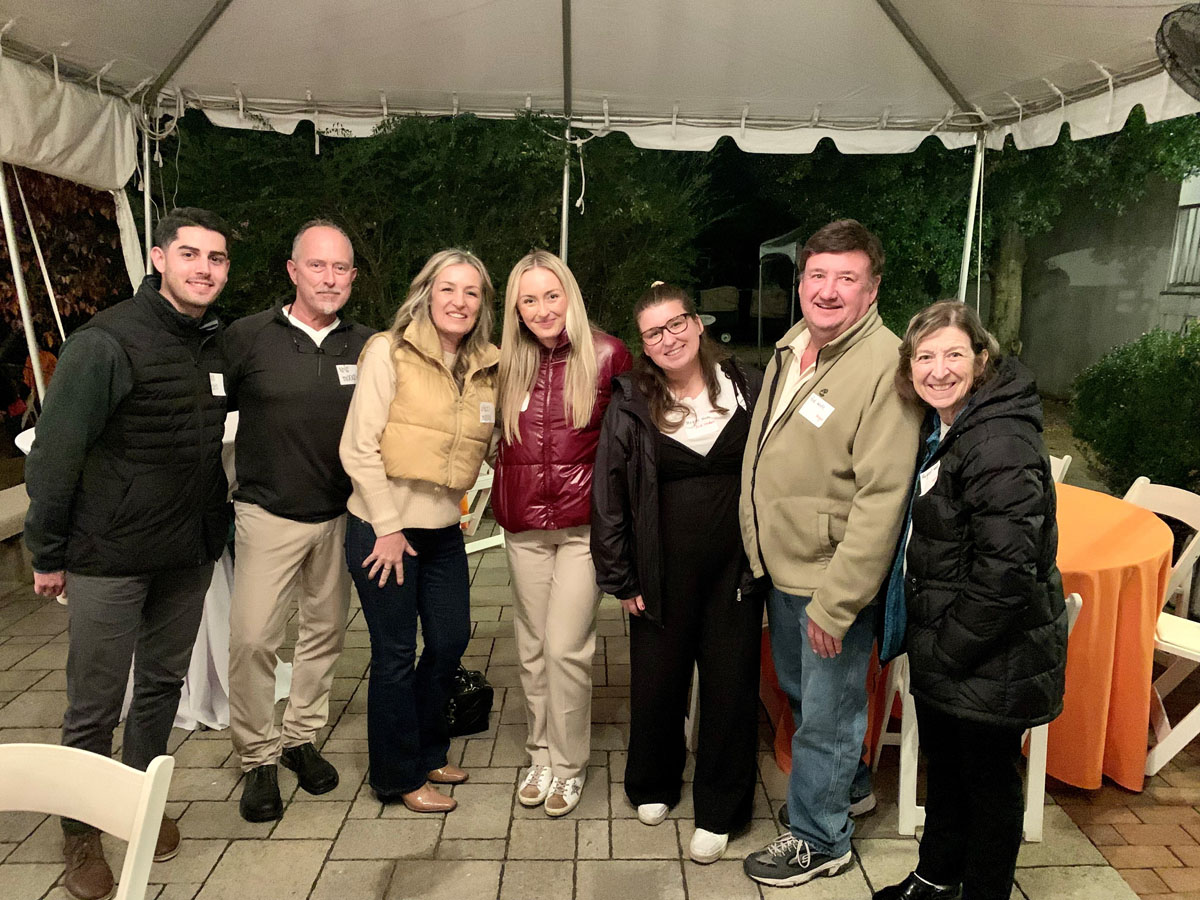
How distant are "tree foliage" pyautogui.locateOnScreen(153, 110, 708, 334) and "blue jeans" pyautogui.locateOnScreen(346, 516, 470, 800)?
329cm

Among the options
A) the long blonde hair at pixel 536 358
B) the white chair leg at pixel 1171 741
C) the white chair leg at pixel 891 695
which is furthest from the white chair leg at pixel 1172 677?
the long blonde hair at pixel 536 358

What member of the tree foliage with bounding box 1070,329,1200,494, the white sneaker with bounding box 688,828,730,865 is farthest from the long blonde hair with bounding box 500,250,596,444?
the tree foliage with bounding box 1070,329,1200,494

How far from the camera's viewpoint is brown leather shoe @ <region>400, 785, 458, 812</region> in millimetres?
2402

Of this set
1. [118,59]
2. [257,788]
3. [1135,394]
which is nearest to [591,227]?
[118,59]

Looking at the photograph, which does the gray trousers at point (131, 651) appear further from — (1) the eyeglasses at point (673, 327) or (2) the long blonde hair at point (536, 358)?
(1) the eyeglasses at point (673, 327)

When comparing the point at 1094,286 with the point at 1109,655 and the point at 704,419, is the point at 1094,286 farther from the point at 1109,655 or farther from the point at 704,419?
the point at 704,419

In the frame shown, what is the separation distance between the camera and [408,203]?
550 centimetres

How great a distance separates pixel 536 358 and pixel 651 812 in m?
1.37

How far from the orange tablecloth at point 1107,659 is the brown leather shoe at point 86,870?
1961 millimetres

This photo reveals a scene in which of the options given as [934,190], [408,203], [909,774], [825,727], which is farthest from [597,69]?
[934,190]

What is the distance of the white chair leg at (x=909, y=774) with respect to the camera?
2236mm

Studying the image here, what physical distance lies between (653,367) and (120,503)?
1.38 m

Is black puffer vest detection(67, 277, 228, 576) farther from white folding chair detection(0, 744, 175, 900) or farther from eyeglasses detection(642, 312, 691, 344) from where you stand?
eyeglasses detection(642, 312, 691, 344)

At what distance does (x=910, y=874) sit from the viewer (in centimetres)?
202
